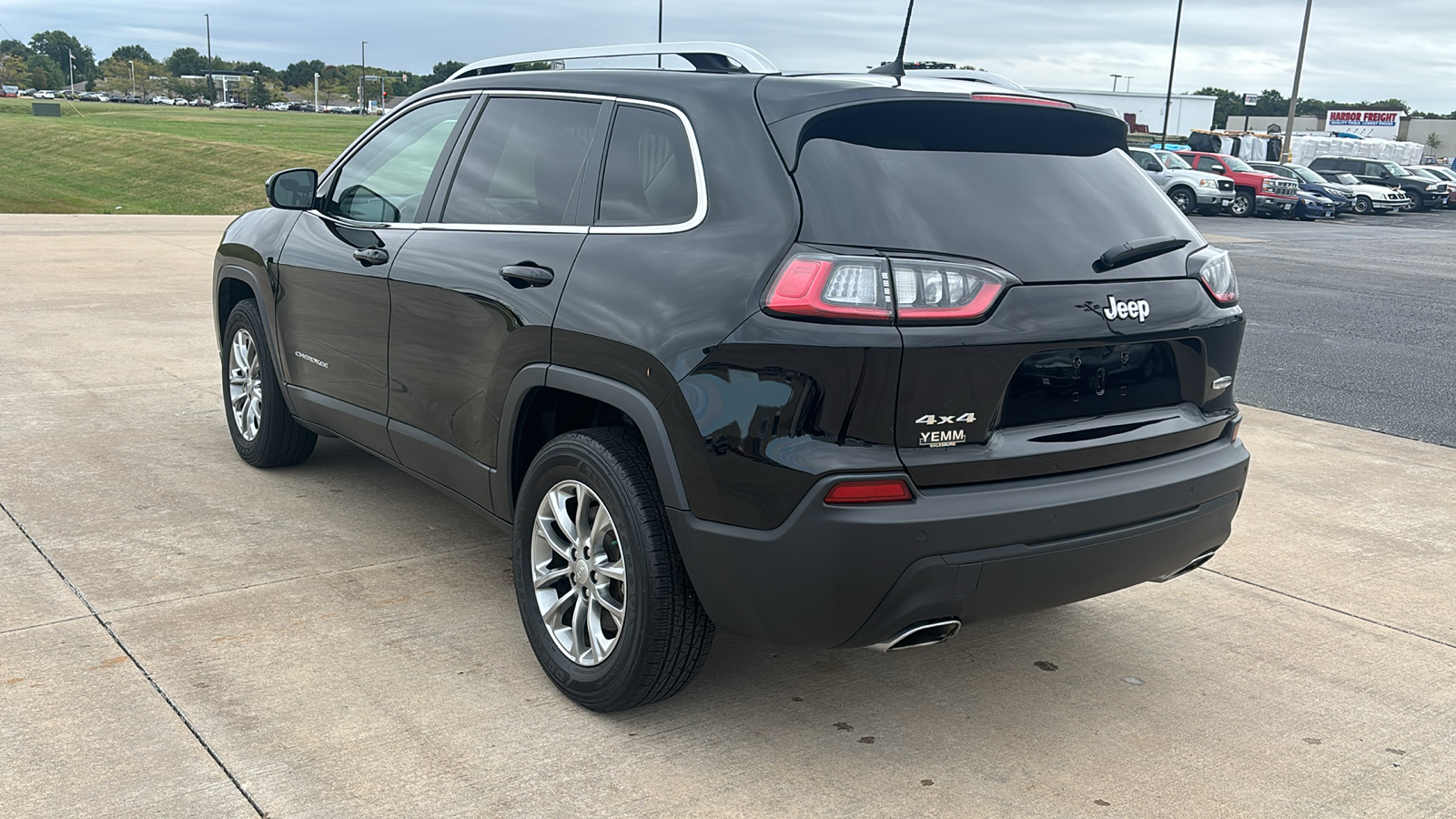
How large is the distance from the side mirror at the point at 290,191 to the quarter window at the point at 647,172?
193cm

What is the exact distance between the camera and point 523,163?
396 centimetres

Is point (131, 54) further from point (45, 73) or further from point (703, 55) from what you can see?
point (703, 55)

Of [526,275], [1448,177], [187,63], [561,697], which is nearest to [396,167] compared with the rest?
[526,275]

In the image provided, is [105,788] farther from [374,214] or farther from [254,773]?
[374,214]

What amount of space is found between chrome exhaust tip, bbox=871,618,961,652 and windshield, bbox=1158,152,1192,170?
109 ft

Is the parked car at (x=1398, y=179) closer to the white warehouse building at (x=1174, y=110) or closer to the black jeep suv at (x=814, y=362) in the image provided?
the white warehouse building at (x=1174, y=110)

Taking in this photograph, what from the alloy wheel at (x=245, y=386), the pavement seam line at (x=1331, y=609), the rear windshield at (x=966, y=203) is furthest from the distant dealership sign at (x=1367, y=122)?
the rear windshield at (x=966, y=203)

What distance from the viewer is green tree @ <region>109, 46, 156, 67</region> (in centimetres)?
16825

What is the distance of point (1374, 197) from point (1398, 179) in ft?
12.9

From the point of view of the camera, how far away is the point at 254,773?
10.1 feet

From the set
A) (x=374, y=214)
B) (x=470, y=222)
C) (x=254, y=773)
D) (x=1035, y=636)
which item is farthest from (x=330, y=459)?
(x=1035, y=636)

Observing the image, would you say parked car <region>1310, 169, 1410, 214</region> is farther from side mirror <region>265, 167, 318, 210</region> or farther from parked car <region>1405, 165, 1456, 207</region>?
side mirror <region>265, 167, 318, 210</region>

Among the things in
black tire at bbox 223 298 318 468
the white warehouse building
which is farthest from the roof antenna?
the white warehouse building

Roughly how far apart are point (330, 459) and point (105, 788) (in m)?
3.11
